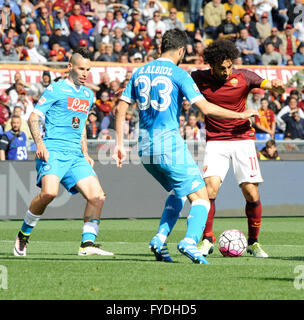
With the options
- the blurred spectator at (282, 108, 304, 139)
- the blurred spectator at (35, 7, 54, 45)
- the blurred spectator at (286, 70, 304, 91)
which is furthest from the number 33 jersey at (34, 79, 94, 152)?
the blurred spectator at (286, 70, 304, 91)

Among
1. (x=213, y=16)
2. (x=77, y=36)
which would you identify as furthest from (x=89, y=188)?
(x=213, y=16)

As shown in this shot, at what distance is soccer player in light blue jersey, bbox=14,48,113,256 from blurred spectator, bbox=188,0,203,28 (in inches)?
662

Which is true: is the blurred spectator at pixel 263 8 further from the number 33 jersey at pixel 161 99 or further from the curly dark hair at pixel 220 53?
the number 33 jersey at pixel 161 99

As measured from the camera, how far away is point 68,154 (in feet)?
31.7

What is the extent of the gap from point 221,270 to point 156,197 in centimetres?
982

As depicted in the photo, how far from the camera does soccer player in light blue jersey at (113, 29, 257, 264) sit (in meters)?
8.30

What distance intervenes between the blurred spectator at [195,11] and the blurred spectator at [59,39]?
18.1 ft

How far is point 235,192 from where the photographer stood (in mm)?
18156

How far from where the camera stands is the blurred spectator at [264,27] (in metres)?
25.5

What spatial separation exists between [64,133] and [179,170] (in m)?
1.91

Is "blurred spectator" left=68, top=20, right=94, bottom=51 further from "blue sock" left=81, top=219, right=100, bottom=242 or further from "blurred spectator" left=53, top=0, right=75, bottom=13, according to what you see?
"blue sock" left=81, top=219, right=100, bottom=242

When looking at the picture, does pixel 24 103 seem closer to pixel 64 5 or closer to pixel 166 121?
pixel 64 5

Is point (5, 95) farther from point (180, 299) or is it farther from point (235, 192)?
point (180, 299)

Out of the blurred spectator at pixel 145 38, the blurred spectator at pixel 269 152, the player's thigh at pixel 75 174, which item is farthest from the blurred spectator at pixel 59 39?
the player's thigh at pixel 75 174
